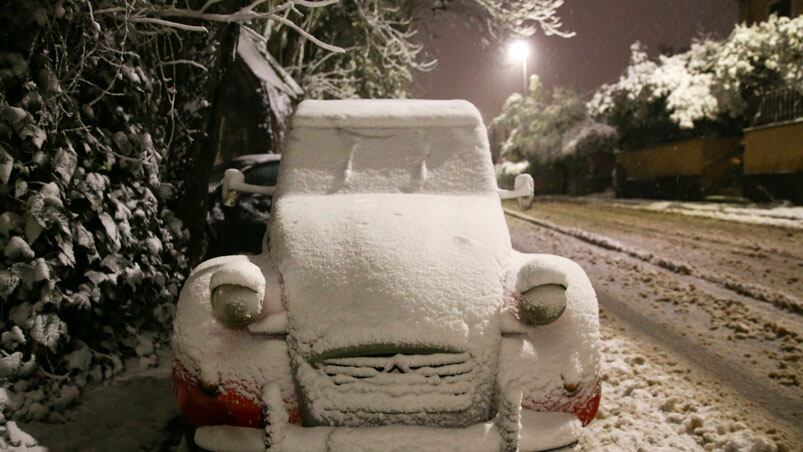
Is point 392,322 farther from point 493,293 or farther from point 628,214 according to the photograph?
point 628,214

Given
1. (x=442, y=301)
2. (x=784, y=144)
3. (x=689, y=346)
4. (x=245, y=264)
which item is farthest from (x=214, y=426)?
(x=784, y=144)

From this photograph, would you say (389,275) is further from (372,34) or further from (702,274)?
(372,34)

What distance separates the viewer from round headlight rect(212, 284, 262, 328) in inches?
114

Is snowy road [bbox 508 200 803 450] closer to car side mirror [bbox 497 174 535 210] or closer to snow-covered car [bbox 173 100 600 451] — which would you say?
snow-covered car [bbox 173 100 600 451]

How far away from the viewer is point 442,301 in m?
2.97

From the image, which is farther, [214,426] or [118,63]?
[118,63]

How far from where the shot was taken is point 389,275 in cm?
306

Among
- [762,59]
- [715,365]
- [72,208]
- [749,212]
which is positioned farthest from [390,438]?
[762,59]

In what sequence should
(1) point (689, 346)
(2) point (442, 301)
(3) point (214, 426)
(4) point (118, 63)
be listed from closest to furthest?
(3) point (214, 426)
(2) point (442, 301)
(4) point (118, 63)
(1) point (689, 346)

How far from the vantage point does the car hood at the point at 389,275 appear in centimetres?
286

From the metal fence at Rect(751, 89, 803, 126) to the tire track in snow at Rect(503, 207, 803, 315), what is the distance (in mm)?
11205

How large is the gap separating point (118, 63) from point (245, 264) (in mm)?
2577

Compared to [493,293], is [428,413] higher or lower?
lower

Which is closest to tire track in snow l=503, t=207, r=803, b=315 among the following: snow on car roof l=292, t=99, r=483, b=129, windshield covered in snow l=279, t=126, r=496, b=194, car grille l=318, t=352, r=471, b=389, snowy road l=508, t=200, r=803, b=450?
snowy road l=508, t=200, r=803, b=450
